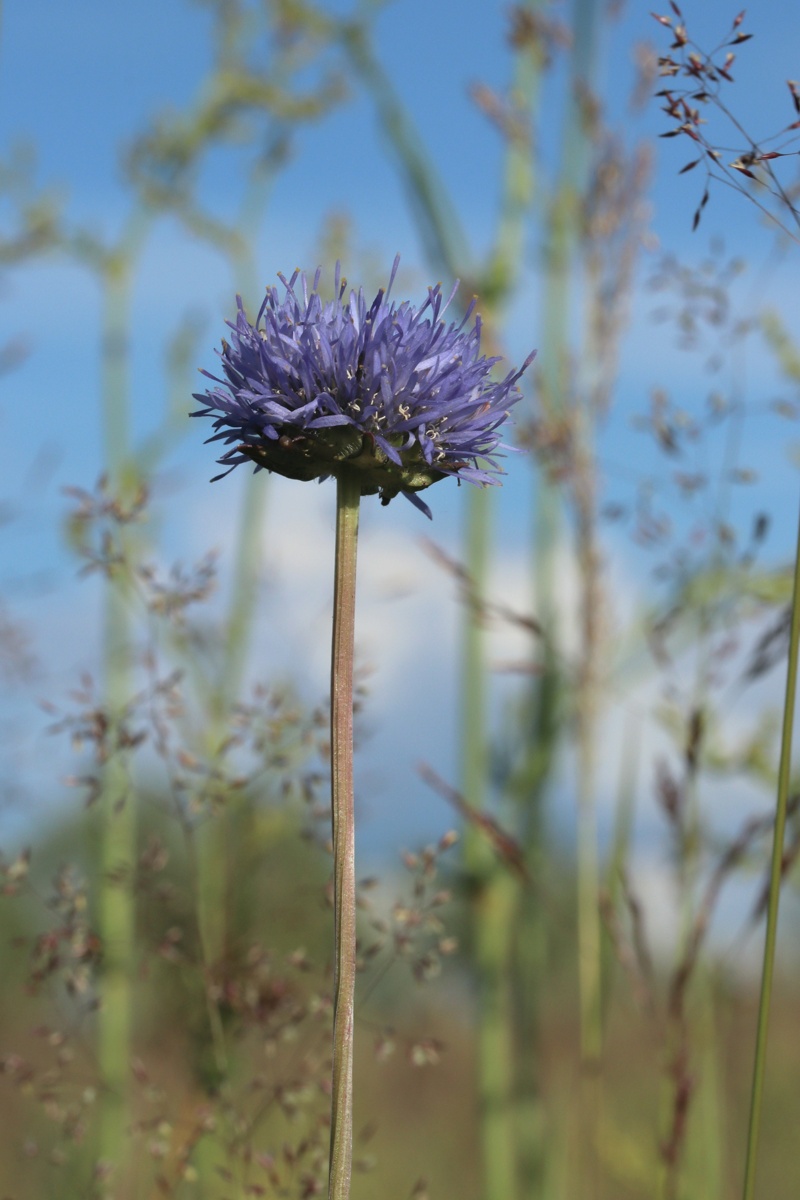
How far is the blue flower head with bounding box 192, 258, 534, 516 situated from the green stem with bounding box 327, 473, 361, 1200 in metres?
0.08

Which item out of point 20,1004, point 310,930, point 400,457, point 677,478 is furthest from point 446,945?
point 20,1004

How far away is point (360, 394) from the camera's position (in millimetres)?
1193

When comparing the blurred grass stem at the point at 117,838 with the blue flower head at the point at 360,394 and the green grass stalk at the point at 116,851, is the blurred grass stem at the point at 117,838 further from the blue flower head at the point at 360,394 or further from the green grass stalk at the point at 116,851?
the blue flower head at the point at 360,394

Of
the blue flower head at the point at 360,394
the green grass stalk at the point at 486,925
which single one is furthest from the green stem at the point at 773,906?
the green grass stalk at the point at 486,925

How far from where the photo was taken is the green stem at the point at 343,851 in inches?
40.7

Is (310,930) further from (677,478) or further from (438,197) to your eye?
(438,197)

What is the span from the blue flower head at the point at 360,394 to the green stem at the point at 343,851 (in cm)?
8

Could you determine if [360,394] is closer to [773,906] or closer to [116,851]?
[773,906]

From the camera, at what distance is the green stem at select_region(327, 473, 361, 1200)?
1.03 meters

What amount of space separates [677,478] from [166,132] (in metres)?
2.51

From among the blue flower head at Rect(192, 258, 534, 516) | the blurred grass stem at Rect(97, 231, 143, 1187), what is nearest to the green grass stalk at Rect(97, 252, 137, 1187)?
the blurred grass stem at Rect(97, 231, 143, 1187)

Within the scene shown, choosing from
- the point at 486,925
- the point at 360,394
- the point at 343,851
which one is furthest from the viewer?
the point at 486,925

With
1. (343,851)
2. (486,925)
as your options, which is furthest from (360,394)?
(486,925)

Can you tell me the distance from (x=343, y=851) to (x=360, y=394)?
45 cm
